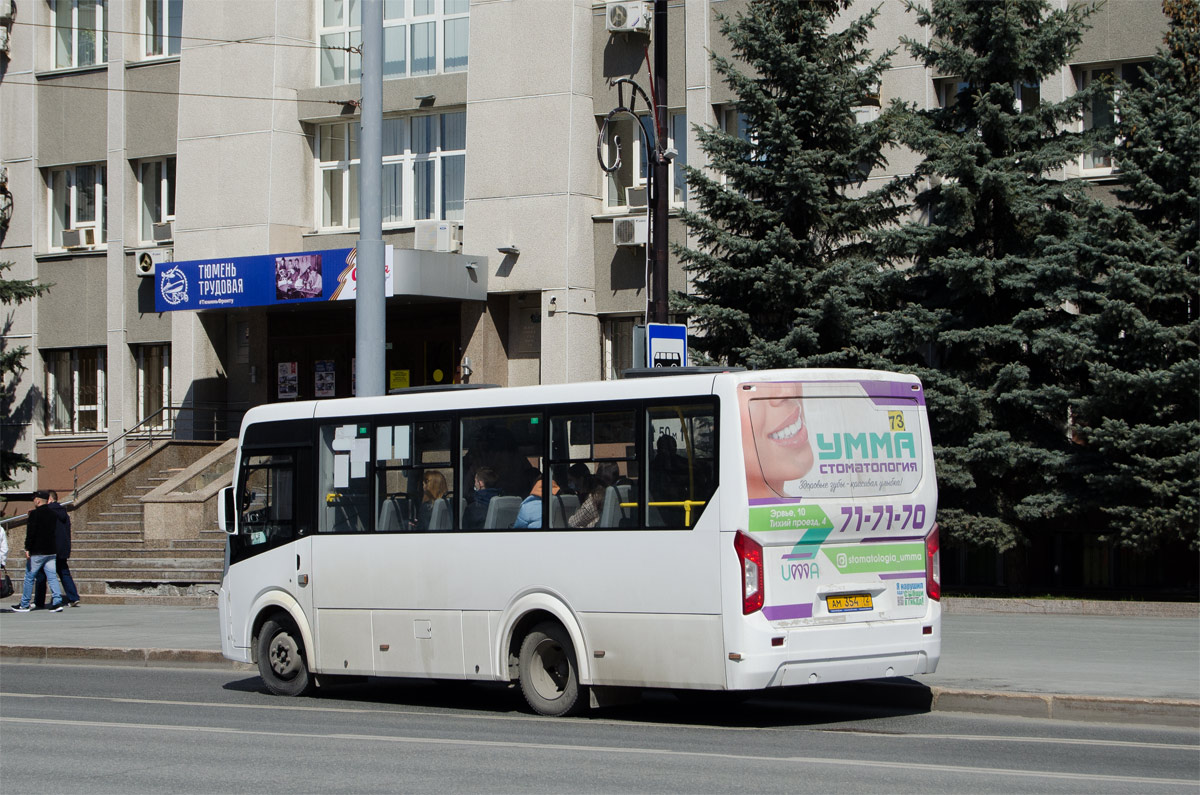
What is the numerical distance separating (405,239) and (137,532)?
7.38 meters

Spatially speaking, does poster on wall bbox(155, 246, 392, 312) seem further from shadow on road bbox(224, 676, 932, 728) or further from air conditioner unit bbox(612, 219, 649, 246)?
shadow on road bbox(224, 676, 932, 728)

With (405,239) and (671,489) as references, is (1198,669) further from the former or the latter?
(405,239)

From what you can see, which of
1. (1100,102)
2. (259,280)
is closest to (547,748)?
(1100,102)

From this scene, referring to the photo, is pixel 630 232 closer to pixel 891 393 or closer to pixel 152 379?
pixel 152 379

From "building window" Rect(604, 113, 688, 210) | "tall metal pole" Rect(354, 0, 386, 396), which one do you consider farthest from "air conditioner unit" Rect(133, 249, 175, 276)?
"tall metal pole" Rect(354, 0, 386, 396)

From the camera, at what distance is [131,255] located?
32875mm

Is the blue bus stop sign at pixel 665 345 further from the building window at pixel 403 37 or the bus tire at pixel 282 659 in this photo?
the building window at pixel 403 37

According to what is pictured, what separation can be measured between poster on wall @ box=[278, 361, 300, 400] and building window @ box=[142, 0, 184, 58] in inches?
276

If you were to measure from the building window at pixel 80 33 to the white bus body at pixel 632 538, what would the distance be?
23.2m

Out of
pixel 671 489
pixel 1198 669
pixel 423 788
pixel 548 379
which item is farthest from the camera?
pixel 548 379

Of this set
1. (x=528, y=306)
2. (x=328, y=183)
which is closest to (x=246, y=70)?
(x=328, y=183)

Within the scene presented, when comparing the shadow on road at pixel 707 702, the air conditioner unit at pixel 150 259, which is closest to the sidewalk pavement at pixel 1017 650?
the shadow on road at pixel 707 702

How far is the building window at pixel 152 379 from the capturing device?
108 ft

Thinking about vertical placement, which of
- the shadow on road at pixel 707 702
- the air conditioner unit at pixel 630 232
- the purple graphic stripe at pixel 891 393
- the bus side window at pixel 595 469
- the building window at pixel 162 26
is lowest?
the shadow on road at pixel 707 702
